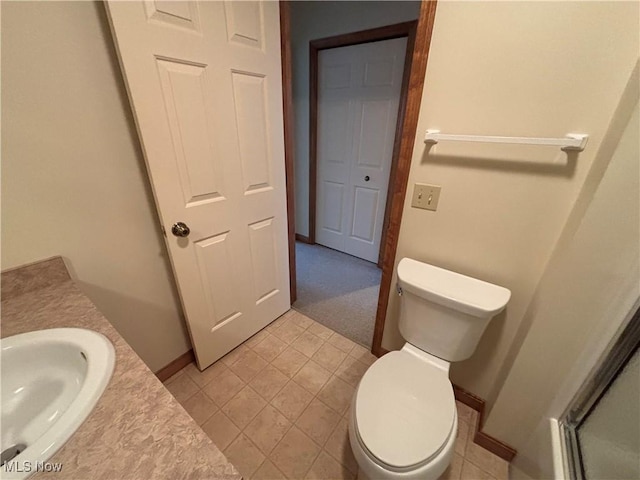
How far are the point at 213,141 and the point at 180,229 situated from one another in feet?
1.31

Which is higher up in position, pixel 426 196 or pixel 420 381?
pixel 426 196

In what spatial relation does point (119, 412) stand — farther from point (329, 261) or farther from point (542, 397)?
point (329, 261)

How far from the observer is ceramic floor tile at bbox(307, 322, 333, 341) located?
5.69ft

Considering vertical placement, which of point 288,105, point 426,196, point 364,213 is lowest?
point 364,213

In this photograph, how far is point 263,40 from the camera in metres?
1.19

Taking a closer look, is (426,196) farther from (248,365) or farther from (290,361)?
(248,365)

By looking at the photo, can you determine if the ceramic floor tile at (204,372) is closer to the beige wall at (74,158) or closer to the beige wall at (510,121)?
the beige wall at (74,158)

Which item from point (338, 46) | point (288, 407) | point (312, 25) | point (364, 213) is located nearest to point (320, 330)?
point (288, 407)

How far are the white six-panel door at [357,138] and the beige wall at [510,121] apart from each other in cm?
118

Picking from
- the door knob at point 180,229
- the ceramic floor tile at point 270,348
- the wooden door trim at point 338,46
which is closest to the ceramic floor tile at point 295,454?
the ceramic floor tile at point 270,348

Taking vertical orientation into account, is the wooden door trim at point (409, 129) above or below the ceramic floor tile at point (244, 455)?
above

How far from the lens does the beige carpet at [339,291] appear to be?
184 centimetres

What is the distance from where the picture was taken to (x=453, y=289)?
101 centimetres

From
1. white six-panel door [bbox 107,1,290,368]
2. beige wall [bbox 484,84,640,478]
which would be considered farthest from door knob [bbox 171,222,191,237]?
beige wall [bbox 484,84,640,478]
